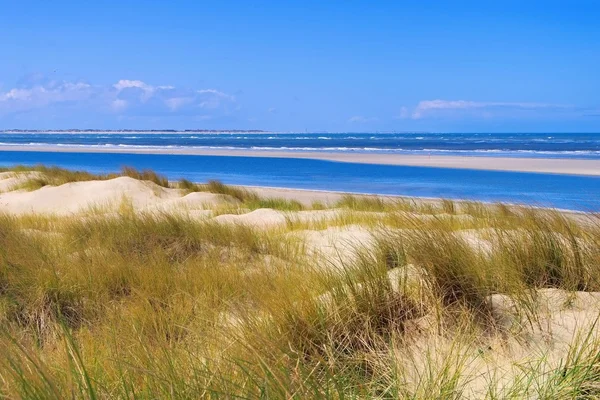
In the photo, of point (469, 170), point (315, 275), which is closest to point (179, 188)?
point (315, 275)

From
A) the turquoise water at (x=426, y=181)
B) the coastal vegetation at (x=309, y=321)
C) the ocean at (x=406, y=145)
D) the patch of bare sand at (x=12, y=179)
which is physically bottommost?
the ocean at (x=406, y=145)

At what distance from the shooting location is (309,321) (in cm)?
315

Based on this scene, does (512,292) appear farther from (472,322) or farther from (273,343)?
(273,343)

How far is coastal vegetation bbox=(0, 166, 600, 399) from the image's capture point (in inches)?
93.4

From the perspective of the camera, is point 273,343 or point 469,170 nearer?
point 273,343

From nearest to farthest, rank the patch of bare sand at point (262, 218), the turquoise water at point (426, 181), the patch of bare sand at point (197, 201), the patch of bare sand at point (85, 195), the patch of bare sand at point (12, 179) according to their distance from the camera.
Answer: the patch of bare sand at point (262, 218) → the patch of bare sand at point (197, 201) → the patch of bare sand at point (85, 195) → the turquoise water at point (426, 181) → the patch of bare sand at point (12, 179)

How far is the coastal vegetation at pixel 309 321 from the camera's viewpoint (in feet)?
7.78

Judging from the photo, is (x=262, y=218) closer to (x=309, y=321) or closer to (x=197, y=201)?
(x=197, y=201)

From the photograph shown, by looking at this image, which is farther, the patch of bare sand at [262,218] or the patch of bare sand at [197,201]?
the patch of bare sand at [197,201]

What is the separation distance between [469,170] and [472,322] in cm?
2173

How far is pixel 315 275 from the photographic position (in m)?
3.79

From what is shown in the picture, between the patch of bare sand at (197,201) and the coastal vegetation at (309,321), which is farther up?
the coastal vegetation at (309,321)

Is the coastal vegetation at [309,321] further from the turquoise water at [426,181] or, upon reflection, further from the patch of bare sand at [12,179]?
the patch of bare sand at [12,179]

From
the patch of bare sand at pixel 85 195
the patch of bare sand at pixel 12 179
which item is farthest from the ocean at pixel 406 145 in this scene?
the patch of bare sand at pixel 12 179
